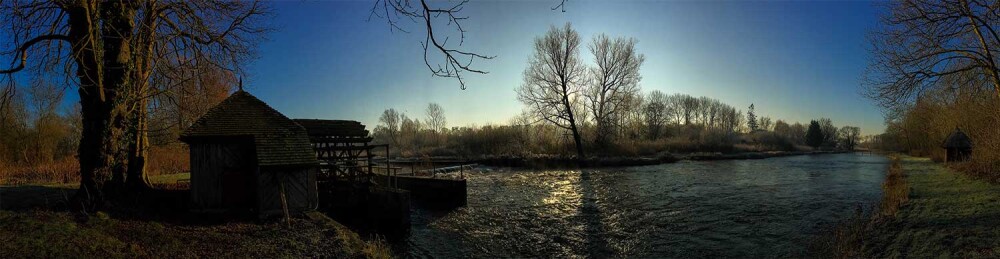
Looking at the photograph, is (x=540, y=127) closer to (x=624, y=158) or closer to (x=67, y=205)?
(x=624, y=158)

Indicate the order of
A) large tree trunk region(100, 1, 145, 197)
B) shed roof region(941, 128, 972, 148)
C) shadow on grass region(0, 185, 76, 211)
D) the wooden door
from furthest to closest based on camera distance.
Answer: shed roof region(941, 128, 972, 148), the wooden door, large tree trunk region(100, 1, 145, 197), shadow on grass region(0, 185, 76, 211)

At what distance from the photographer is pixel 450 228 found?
45.7ft

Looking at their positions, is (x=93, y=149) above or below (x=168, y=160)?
above

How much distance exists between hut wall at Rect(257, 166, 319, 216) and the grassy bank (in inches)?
470

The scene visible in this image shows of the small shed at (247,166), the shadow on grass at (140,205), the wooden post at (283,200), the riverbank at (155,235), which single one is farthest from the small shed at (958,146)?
the shadow on grass at (140,205)

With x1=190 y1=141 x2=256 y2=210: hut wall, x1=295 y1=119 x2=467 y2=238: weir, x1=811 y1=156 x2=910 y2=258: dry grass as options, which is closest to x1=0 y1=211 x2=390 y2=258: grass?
x1=190 y1=141 x2=256 y2=210: hut wall

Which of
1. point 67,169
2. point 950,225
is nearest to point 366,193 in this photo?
point 67,169

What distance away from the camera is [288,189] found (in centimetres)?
1286

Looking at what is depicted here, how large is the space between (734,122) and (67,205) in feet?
340

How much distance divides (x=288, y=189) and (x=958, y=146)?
98.3 ft

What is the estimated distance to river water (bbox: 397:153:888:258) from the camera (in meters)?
11.0

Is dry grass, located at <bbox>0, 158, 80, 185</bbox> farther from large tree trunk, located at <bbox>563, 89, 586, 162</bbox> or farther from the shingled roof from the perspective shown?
large tree trunk, located at <bbox>563, 89, 586, 162</bbox>

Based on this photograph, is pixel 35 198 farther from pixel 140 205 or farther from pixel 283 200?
pixel 283 200

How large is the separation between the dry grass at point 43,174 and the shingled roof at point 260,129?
7985 millimetres
